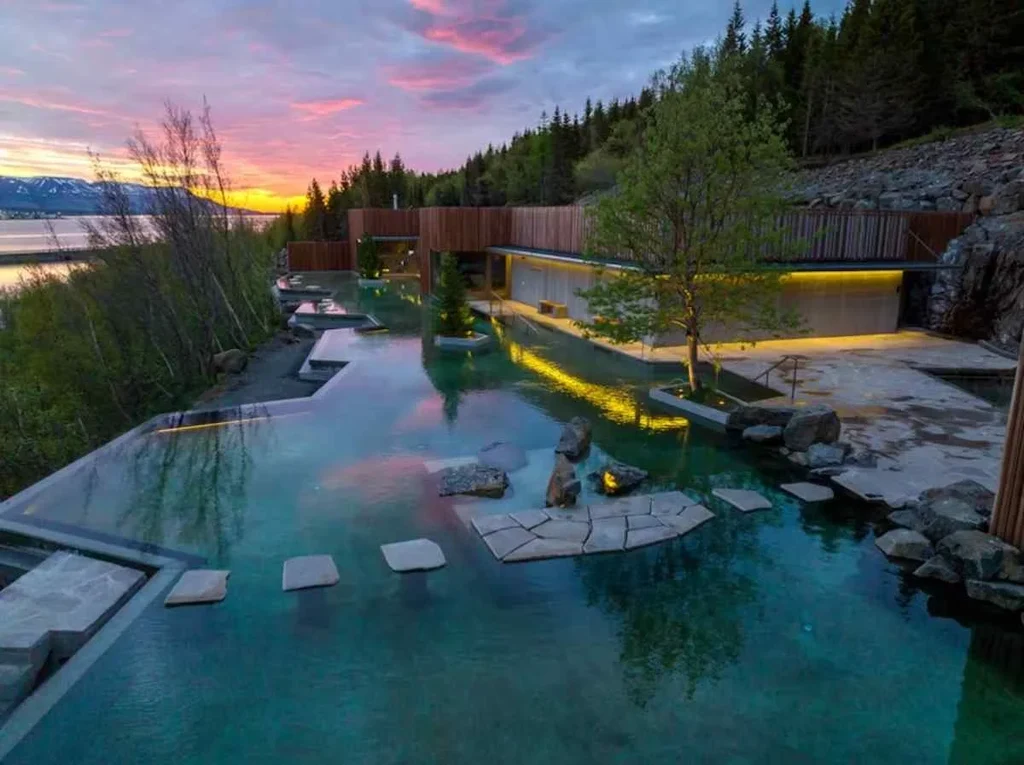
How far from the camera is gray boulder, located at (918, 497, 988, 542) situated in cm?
584

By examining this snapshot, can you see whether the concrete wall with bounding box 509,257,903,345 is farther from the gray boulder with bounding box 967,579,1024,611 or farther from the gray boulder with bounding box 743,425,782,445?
the gray boulder with bounding box 967,579,1024,611

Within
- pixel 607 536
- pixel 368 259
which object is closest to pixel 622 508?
pixel 607 536

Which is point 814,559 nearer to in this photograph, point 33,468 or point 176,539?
point 176,539

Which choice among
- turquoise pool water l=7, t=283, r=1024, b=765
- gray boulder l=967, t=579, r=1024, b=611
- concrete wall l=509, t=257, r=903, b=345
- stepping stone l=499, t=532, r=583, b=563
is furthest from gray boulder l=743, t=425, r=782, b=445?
concrete wall l=509, t=257, r=903, b=345

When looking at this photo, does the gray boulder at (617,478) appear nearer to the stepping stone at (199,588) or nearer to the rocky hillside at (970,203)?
the stepping stone at (199,588)

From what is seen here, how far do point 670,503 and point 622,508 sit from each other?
1.88ft

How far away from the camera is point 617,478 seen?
7.42m

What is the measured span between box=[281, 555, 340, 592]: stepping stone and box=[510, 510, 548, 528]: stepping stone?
1.90 metres

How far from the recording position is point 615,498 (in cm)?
710

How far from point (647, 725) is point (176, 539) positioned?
4.80 meters

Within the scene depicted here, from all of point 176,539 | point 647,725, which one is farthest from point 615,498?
point 176,539

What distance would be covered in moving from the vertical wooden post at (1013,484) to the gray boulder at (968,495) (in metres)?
0.53

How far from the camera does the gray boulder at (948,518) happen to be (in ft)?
19.2

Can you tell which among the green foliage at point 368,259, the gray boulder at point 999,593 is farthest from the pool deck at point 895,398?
the green foliage at point 368,259
